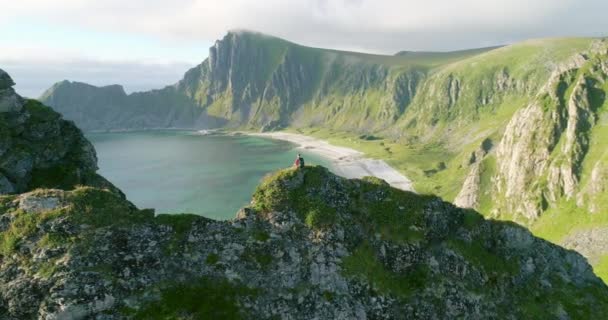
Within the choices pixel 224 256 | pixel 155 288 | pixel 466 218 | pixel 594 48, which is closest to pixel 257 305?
pixel 224 256

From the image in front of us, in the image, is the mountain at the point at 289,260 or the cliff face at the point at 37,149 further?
the cliff face at the point at 37,149

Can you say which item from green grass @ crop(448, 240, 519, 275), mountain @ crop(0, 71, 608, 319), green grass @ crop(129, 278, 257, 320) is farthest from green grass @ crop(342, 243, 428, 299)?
green grass @ crop(129, 278, 257, 320)

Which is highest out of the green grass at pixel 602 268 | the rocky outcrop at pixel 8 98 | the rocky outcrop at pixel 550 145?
the rocky outcrop at pixel 8 98

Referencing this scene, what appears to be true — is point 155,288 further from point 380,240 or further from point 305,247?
point 380,240

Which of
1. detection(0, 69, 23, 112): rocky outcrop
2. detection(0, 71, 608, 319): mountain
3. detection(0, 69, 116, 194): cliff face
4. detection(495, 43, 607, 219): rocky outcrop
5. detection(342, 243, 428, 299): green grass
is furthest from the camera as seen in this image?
detection(495, 43, 607, 219): rocky outcrop

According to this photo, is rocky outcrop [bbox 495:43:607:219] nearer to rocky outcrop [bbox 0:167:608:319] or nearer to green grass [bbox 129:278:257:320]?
rocky outcrop [bbox 0:167:608:319]

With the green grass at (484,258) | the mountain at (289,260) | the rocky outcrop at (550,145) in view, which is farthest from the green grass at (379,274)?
the rocky outcrop at (550,145)

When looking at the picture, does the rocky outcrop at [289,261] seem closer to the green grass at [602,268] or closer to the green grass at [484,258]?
the green grass at [484,258]
